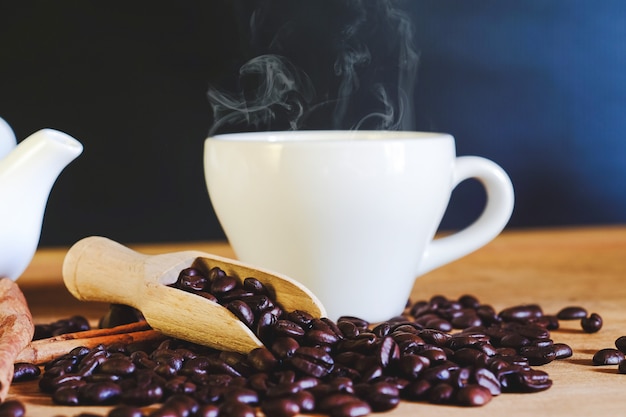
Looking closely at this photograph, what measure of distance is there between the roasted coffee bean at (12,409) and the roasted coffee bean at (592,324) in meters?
0.86

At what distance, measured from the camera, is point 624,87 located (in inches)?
103

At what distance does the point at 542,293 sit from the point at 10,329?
39.7 inches

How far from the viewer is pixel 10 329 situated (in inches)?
44.6

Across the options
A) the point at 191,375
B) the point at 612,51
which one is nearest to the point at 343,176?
the point at 191,375

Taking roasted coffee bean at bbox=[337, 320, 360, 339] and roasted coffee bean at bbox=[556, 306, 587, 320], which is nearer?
roasted coffee bean at bbox=[337, 320, 360, 339]

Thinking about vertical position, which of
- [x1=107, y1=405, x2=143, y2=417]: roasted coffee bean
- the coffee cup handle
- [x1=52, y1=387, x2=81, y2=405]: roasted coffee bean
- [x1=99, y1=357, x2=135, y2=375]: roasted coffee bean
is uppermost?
the coffee cup handle

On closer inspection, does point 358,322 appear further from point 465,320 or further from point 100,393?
point 100,393

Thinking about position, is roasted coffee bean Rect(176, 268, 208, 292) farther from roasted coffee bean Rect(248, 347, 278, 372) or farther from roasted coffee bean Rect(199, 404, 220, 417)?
roasted coffee bean Rect(199, 404, 220, 417)

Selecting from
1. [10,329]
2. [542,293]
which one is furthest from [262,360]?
[542,293]

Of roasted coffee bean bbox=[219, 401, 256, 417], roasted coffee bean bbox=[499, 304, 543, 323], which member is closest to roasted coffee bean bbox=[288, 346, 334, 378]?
roasted coffee bean bbox=[219, 401, 256, 417]

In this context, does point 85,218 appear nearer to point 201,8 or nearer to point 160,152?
point 160,152

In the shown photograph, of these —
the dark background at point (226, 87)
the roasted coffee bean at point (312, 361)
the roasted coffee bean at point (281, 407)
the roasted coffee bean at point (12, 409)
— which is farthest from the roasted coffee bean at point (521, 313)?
the dark background at point (226, 87)

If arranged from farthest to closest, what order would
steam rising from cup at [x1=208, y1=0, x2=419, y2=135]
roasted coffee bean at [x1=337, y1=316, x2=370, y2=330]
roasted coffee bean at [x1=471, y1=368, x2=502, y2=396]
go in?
steam rising from cup at [x1=208, y1=0, x2=419, y2=135], roasted coffee bean at [x1=337, y1=316, x2=370, y2=330], roasted coffee bean at [x1=471, y1=368, x2=502, y2=396]

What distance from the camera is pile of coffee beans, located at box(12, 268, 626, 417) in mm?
933
